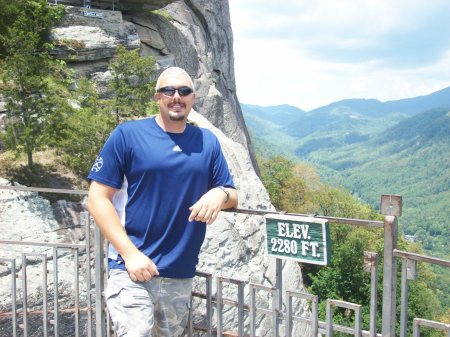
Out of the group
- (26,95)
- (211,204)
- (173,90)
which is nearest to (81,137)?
(26,95)

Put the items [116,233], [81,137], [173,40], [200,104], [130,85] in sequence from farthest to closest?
[200,104], [173,40], [130,85], [81,137], [116,233]

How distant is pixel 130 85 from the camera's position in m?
18.8

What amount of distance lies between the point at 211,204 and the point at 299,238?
2.31ft

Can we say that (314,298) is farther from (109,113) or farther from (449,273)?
(449,273)

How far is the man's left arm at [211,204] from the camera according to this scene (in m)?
3.06

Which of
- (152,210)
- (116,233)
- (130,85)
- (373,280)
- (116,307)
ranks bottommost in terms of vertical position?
(116,307)

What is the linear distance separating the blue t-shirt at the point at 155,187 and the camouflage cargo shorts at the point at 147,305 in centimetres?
9

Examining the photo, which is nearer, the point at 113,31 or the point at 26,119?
the point at 26,119

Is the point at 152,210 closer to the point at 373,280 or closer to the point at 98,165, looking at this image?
the point at 98,165

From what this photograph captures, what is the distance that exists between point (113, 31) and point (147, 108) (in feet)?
21.1

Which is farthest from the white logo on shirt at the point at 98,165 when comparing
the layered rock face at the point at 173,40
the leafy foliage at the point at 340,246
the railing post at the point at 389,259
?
the leafy foliage at the point at 340,246

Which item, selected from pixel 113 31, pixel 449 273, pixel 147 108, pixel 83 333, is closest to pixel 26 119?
pixel 147 108

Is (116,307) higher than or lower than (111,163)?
lower

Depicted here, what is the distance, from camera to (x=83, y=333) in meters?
10.5
